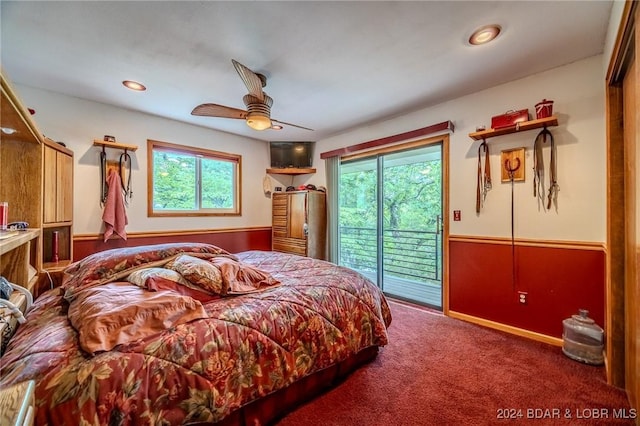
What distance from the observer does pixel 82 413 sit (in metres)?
0.99

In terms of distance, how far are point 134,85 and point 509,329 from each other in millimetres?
4478

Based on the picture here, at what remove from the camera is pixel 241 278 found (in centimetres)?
189

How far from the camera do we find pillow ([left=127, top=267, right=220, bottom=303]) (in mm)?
1594

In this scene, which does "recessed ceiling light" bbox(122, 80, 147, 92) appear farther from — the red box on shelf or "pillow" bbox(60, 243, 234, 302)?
the red box on shelf

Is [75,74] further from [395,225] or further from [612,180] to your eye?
[612,180]

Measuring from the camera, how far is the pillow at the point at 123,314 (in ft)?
3.83

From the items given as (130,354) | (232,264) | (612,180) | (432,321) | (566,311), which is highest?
(612,180)

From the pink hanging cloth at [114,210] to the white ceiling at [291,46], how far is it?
920 mm

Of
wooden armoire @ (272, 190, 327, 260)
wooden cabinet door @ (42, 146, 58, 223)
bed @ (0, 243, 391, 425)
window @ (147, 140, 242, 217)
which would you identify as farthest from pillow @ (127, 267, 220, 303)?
wooden armoire @ (272, 190, 327, 260)

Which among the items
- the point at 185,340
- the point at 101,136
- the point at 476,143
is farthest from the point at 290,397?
the point at 101,136

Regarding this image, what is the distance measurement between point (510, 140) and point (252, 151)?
363 cm

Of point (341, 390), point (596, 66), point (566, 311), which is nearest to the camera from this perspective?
point (341, 390)

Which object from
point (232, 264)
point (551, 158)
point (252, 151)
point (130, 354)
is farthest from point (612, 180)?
point (252, 151)

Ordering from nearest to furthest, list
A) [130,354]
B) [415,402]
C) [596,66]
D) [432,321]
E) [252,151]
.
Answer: [130,354] < [415,402] < [596,66] < [432,321] < [252,151]
